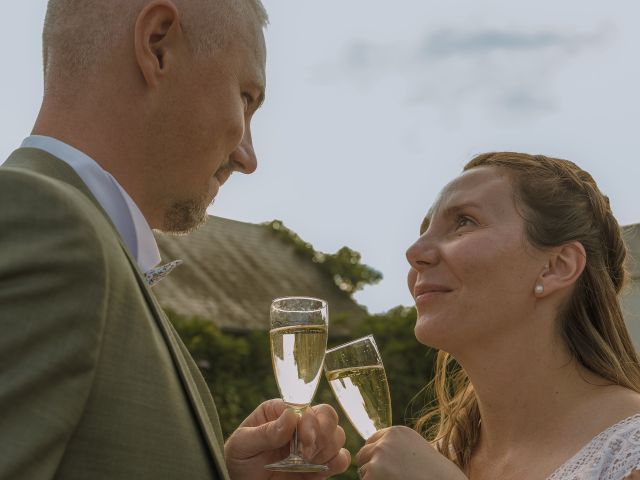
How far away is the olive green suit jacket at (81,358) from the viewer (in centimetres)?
156

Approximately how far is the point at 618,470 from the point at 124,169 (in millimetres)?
2122

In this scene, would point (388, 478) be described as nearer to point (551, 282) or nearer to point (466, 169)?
point (551, 282)

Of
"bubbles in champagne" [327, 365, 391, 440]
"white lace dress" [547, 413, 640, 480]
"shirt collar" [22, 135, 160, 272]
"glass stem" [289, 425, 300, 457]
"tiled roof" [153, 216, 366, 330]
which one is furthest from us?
"tiled roof" [153, 216, 366, 330]

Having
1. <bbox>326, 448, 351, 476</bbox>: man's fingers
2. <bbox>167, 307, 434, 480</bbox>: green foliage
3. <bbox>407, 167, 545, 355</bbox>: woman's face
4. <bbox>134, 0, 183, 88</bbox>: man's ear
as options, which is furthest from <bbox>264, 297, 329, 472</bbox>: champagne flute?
<bbox>167, 307, 434, 480</bbox>: green foliage

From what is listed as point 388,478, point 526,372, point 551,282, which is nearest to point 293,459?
point 388,478

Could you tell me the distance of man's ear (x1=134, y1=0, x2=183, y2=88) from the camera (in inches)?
91.8

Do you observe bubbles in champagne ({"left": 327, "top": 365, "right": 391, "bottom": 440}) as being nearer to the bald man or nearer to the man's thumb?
the bald man

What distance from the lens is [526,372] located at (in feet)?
11.6

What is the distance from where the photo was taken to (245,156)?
2.85 metres

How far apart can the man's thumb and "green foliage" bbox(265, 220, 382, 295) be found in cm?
1317

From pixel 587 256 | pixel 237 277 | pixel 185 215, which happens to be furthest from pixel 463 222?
pixel 237 277

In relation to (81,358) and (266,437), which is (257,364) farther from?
(81,358)

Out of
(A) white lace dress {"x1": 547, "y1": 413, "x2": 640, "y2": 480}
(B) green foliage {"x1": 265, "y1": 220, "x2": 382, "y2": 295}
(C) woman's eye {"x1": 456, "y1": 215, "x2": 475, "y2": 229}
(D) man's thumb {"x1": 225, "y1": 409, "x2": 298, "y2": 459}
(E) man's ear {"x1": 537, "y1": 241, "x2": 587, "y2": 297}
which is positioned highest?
(B) green foliage {"x1": 265, "y1": 220, "x2": 382, "y2": 295}

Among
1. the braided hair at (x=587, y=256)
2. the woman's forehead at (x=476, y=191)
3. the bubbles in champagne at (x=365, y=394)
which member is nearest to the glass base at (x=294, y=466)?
the bubbles in champagne at (x=365, y=394)
